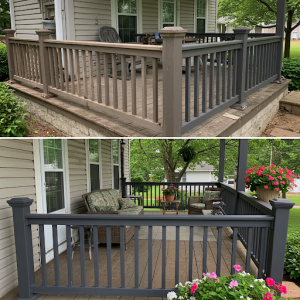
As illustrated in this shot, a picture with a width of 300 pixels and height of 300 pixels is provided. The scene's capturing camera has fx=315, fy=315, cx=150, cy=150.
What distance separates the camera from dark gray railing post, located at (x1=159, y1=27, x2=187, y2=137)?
3180 mm

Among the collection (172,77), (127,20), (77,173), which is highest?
(127,20)

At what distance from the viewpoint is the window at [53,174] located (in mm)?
4559

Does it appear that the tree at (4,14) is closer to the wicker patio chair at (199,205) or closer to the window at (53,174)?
the wicker patio chair at (199,205)

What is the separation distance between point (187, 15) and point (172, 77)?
8.31m

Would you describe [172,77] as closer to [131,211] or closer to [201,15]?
[131,211]

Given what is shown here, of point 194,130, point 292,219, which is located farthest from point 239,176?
point 292,219

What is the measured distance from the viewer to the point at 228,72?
187 inches

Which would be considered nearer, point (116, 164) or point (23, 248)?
point (23, 248)

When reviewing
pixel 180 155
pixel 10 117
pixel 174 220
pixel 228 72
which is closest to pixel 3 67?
pixel 10 117

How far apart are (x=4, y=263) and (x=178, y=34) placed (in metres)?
3.06

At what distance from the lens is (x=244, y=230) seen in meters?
4.88

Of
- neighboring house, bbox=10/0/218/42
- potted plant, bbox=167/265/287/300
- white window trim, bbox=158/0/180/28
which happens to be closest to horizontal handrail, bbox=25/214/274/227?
potted plant, bbox=167/265/287/300

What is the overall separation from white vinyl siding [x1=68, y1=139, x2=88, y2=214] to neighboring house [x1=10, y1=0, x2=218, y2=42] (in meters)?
2.79

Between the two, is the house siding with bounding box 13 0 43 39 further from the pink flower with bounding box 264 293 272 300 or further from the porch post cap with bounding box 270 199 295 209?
the pink flower with bounding box 264 293 272 300
